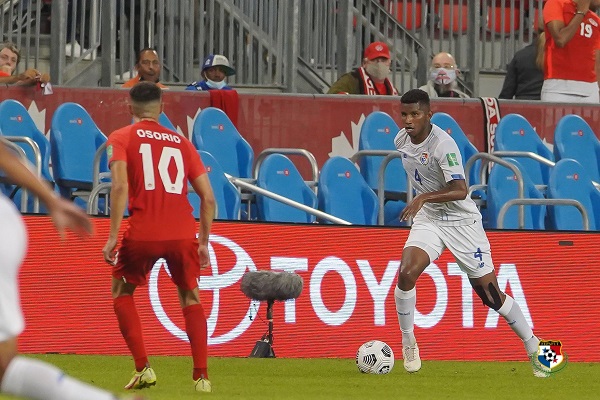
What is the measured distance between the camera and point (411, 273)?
396 inches

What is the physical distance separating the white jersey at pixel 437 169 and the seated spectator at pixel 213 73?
3.87 m

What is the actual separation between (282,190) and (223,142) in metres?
0.74

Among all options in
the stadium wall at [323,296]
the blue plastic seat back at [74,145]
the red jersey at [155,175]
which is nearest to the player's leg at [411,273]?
the stadium wall at [323,296]

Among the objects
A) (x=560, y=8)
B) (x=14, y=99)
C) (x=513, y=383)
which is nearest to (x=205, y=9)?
(x=14, y=99)

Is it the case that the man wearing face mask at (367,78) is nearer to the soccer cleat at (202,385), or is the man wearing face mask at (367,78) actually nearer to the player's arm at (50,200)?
the soccer cleat at (202,385)

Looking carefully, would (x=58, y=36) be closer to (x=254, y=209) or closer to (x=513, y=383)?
(x=254, y=209)

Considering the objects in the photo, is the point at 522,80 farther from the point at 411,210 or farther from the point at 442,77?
the point at 411,210

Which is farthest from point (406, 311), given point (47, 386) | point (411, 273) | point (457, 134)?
point (47, 386)

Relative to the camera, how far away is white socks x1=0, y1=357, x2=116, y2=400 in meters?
Result: 4.90

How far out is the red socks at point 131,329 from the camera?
27.3ft

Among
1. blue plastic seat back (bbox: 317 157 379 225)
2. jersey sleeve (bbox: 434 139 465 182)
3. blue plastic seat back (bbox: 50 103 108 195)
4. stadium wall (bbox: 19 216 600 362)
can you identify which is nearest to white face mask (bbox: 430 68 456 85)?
blue plastic seat back (bbox: 317 157 379 225)

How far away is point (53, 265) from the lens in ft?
35.7

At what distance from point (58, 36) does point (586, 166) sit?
529 cm

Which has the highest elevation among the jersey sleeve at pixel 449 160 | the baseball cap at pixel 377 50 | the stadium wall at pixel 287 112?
Result: the baseball cap at pixel 377 50
